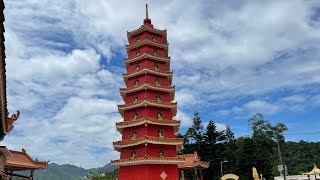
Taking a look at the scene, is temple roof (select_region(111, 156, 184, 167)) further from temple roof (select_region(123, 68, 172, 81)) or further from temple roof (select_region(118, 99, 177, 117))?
temple roof (select_region(123, 68, 172, 81))

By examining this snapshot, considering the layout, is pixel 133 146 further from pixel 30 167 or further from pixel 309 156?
pixel 309 156

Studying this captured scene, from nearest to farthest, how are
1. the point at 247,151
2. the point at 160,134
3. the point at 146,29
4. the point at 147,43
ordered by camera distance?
the point at 160,134, the point at 147,43, the point at 146,29, the point at 247,151

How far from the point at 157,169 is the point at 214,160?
33.3m

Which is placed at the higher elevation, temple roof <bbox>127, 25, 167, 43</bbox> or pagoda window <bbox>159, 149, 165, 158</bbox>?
temple roof <bbox>127, 25, 167, 43</bbox>

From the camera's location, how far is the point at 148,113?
2894cm

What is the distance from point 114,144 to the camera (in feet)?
93.0

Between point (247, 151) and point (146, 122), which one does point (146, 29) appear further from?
point (247, 151)

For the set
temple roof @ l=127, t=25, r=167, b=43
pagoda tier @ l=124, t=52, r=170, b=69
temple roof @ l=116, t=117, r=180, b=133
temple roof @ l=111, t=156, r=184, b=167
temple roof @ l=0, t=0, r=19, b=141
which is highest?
temple roof @ l=127, t=25, r=167, b=43

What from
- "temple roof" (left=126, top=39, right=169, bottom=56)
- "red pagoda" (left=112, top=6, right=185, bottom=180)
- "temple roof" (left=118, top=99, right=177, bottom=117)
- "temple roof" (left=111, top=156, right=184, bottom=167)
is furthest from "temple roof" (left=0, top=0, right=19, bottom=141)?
"temple roof" (left=126, top=39, right=169, bottom=56)

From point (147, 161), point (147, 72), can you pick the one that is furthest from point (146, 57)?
point (147, 161)

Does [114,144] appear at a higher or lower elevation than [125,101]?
lower

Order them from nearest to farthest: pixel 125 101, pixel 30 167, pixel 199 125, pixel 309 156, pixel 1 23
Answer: pixel 1 23 < pixel 30 167 < pixel 125 101 < pixel 199 125 < pixel 309 156

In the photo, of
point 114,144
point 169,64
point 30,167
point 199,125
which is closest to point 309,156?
point 199,125

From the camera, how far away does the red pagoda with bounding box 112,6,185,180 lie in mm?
27156
